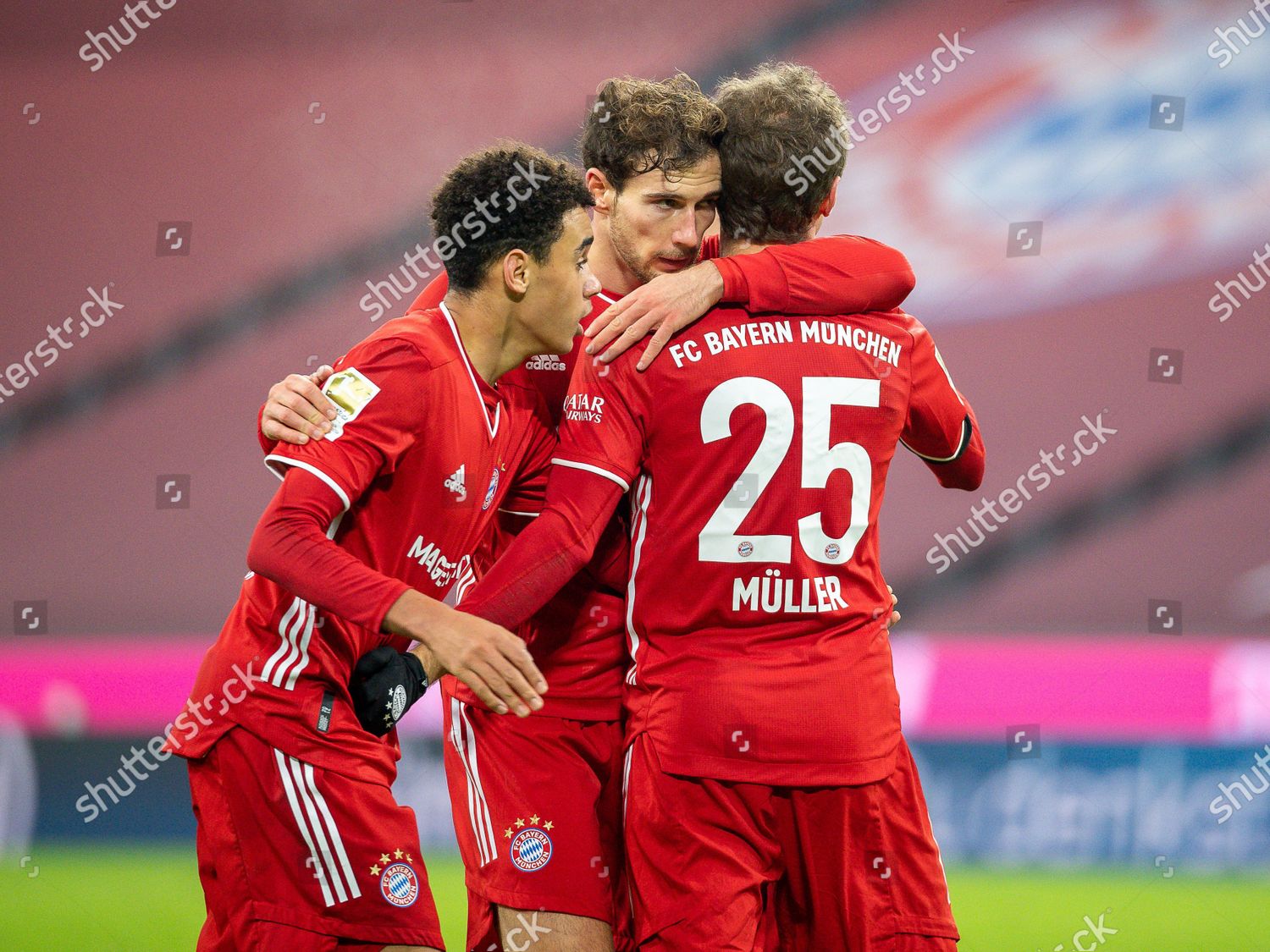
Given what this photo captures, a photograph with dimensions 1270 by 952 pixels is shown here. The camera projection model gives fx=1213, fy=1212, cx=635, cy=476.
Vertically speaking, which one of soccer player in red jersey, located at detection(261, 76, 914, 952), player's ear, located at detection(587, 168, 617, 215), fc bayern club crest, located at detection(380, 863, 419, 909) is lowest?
fc bayern club crest, located at detection(380, 863, 419, 909)

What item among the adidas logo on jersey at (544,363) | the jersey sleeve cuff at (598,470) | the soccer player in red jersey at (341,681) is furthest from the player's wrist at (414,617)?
the adidas logo on jersey at (544,363)

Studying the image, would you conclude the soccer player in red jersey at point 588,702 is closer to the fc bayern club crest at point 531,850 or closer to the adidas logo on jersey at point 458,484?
the fc bayern club crest at point 531,850

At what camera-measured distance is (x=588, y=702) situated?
2.83m

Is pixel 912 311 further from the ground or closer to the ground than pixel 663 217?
further from the ground

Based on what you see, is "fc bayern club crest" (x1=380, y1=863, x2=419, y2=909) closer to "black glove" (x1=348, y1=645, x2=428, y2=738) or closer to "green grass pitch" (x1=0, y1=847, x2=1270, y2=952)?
"black glove" (x1=348, y1=645, x2=428, y2=738)

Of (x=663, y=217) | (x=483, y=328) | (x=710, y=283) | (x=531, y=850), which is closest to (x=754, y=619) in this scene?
(x=710, y=283)

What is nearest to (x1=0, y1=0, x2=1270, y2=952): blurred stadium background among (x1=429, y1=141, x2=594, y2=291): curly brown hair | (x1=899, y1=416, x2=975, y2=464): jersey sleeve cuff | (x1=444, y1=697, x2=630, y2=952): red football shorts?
(x1=444, y1=697, x2=630, y2=952): red football shorts

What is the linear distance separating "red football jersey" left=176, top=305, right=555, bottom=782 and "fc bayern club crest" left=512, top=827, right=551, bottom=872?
331 mm

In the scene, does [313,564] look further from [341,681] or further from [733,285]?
[733,285]

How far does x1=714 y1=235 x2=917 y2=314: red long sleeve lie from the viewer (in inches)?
95.2

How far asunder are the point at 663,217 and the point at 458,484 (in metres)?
0.83

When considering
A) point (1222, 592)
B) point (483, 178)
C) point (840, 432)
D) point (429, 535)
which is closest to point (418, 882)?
point (429, 535)

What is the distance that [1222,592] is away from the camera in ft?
20.6

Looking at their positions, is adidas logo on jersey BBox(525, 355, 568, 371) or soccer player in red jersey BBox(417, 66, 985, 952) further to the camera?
adidas logo on jersey BBox(525, 355, 568, 371)
